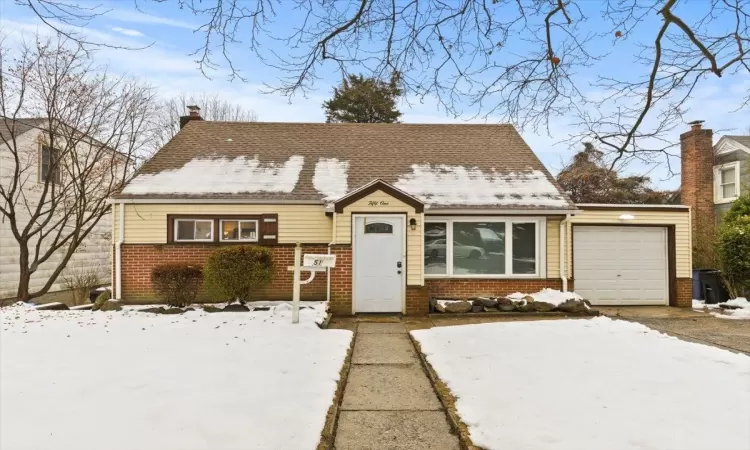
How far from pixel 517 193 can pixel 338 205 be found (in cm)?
438

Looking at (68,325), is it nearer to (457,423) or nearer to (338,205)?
(338,205)

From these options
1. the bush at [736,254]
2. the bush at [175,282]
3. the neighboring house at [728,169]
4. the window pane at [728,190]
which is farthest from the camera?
the window pane at [728,190]

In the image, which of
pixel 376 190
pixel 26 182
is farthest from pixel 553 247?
pixel 26 182

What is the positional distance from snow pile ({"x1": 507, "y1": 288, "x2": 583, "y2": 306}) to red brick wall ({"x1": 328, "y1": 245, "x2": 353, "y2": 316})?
3.58 m

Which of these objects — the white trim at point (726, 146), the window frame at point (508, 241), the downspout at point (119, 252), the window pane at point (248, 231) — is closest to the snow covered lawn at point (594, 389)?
the window frame at point (508, 241)

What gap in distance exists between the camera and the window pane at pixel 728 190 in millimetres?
18880

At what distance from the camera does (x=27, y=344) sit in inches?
245

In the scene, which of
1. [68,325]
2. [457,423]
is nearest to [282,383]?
[457,423]

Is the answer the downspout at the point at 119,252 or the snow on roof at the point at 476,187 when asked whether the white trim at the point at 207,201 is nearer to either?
the downspout at the point at 119,252

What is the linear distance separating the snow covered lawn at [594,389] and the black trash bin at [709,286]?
6647mm

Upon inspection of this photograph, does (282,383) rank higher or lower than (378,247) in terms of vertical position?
lower

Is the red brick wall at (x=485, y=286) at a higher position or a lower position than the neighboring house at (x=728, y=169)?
lower

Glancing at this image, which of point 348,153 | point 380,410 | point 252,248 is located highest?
point 348,153

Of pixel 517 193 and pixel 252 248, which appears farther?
Result: pixel 517 193
